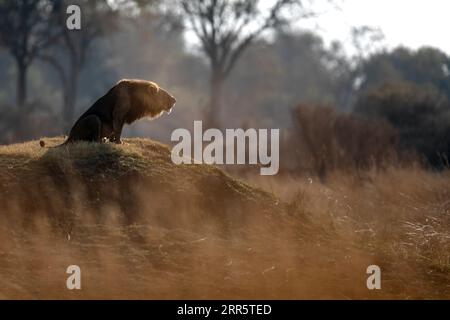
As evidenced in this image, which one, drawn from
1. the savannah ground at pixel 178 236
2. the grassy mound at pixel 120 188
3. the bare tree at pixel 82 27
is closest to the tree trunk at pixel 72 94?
the bare tree at pixel 82 27

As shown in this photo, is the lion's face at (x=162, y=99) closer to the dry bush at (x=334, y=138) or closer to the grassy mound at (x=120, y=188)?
the grassy mound at (x=120, y=188)

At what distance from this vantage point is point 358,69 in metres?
70.6

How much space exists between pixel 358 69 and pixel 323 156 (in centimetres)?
5355

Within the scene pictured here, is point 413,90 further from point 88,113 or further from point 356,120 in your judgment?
point 88,113

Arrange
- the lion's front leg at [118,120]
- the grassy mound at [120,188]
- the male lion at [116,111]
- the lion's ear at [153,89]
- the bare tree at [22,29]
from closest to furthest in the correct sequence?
the grassy mound at [120,188] → the male lion at [116,111] → the lion's front leg at [118,120] → the lion's ear at [153,89] → the bare tree at [22,29]

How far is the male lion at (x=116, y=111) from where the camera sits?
422 inches

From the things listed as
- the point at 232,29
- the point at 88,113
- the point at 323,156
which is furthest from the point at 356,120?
the point at 232,29

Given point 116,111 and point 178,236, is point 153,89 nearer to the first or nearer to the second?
point 116,111

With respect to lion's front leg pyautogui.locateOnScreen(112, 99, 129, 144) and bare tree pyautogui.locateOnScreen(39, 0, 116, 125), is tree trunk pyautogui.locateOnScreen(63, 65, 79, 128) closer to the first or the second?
bare tree pyautogui.locateOnScreen(39, 0, 116, 125)

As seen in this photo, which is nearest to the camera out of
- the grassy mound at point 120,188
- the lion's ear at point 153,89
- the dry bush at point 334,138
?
the grassy mound at point 120,188

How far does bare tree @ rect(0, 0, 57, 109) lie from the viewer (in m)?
40.2

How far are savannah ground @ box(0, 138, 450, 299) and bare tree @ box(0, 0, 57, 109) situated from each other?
1227 inches

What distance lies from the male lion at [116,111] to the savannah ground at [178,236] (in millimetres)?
397

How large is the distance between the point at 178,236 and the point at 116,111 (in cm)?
296
